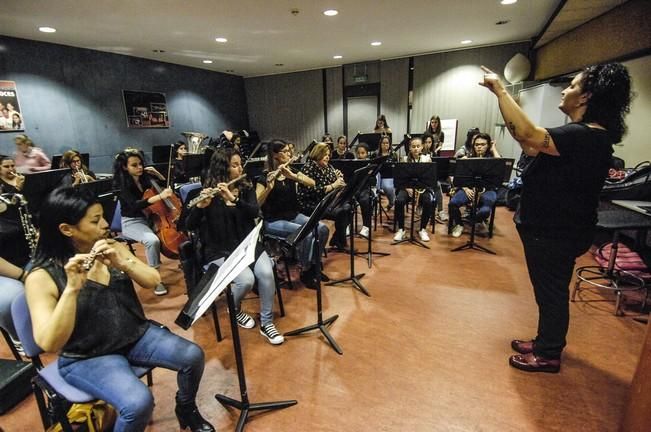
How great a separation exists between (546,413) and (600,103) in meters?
1.57

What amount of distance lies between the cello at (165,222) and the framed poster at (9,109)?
3790mm

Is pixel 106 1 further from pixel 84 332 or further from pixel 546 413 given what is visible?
pixel 546 413

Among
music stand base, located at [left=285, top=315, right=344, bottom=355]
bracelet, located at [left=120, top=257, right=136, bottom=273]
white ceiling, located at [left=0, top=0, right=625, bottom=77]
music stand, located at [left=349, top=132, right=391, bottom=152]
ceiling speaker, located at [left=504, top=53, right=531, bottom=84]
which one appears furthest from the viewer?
ceiling speaker, located at [left=504, top=53, right=531, bottom=84]

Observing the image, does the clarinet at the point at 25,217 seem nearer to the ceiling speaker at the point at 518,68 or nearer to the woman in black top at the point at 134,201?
the woman in black top at the point at 134,201

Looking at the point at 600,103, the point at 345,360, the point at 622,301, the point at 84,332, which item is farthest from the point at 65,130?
the point at 622,301

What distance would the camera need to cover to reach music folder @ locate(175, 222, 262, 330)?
1185mm

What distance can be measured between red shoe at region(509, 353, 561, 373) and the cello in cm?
284

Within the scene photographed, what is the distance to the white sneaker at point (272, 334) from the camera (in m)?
2.25

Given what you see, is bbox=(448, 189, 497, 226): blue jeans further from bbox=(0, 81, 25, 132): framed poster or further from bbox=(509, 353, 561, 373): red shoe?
bbox=(0, 81, 25, 132): framed poster

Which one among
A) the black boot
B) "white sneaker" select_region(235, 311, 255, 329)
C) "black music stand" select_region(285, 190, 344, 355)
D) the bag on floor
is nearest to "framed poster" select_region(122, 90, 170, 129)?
"white sneaker" select_region(235, 311, 255, 329)

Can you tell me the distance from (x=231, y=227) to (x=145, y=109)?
20.1 feet

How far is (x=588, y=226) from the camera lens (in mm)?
1646

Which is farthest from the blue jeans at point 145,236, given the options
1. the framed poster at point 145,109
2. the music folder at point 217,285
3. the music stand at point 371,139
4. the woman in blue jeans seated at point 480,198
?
the framed poster at point 145,109

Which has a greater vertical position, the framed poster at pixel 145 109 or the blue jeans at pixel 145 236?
the framed poster at pixel 145 109
